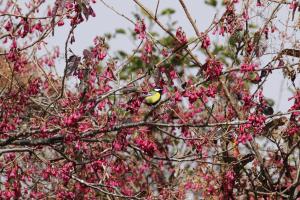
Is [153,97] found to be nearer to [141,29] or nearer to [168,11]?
[141,29]

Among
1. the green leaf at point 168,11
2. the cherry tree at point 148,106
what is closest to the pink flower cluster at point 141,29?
the cherry tree at point 148,106

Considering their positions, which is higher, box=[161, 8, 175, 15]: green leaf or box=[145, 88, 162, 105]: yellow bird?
box=[161, 8, 175, 15]: green leaf

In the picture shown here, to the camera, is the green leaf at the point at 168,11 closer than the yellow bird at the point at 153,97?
No

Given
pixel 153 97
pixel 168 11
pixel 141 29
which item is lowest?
pixel 153 97

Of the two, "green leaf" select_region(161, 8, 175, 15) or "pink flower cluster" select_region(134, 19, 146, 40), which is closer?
"pink flower cluster" select_region(134, 19, 146, 40)

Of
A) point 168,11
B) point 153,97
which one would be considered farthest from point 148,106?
point 168,11

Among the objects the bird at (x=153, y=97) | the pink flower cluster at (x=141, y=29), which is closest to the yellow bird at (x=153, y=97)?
the bird at (x=153, y=97)

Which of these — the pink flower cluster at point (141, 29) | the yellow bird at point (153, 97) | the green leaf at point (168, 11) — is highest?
the green leaf at point (168, 11)

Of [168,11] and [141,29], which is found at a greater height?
[168,11]

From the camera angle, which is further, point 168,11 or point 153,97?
point 168,11

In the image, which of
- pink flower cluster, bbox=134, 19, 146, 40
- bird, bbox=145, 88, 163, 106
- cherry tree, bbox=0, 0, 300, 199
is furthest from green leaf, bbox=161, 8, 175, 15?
A: bird, bbox=145, 88, 163, 106

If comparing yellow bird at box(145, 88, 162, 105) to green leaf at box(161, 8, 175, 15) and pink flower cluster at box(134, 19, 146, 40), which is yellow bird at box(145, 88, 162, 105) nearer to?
pink flower cluster at box(134, 19, 146, 40)

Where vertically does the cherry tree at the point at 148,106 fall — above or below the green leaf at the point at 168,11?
below

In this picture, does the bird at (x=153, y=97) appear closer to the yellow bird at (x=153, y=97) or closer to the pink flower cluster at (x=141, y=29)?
the yellow bird at (x=153, y=97)
